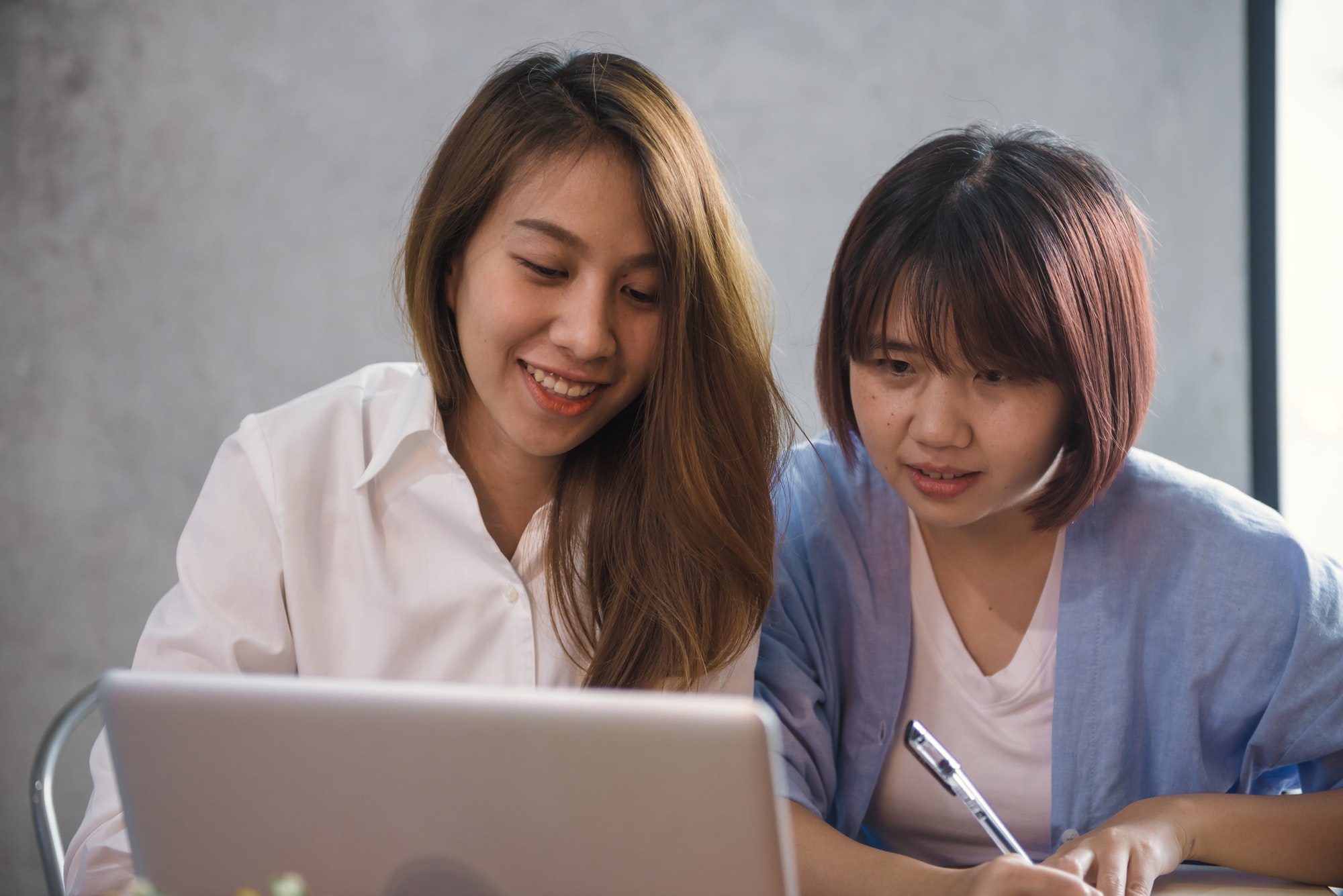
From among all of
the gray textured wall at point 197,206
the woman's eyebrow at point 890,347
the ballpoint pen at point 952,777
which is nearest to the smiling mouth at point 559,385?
the woman's eyebrow at point 890,347

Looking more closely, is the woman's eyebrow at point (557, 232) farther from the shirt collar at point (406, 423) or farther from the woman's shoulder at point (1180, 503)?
the woman's shoulder at point (1180, 503)

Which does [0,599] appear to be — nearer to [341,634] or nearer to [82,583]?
[82,583]

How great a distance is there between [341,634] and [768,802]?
77 centimetres

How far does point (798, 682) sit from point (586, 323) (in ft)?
1.76

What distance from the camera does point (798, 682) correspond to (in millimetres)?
1295

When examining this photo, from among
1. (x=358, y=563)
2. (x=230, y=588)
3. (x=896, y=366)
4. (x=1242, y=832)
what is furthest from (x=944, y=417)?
(x=230, y=588)

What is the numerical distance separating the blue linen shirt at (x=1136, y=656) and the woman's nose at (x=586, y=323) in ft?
1.41

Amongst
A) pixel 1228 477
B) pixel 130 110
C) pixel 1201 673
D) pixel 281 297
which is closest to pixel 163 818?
pixel 1201 673

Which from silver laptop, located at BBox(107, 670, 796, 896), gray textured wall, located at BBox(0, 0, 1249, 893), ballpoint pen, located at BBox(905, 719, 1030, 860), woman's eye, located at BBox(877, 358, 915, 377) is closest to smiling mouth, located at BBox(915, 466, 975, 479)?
woman's eye, located at BBox(877, 358, 915, 377)

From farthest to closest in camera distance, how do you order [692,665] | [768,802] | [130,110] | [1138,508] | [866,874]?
[130,110] < [1138,508] < [692,665] < [866,874] < [768,802]

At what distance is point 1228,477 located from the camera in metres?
2.72

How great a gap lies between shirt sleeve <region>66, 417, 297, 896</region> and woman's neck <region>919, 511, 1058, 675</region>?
83 cm

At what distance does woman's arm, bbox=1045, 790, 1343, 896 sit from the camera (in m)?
1.07

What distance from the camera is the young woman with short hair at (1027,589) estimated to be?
1.11 meters
